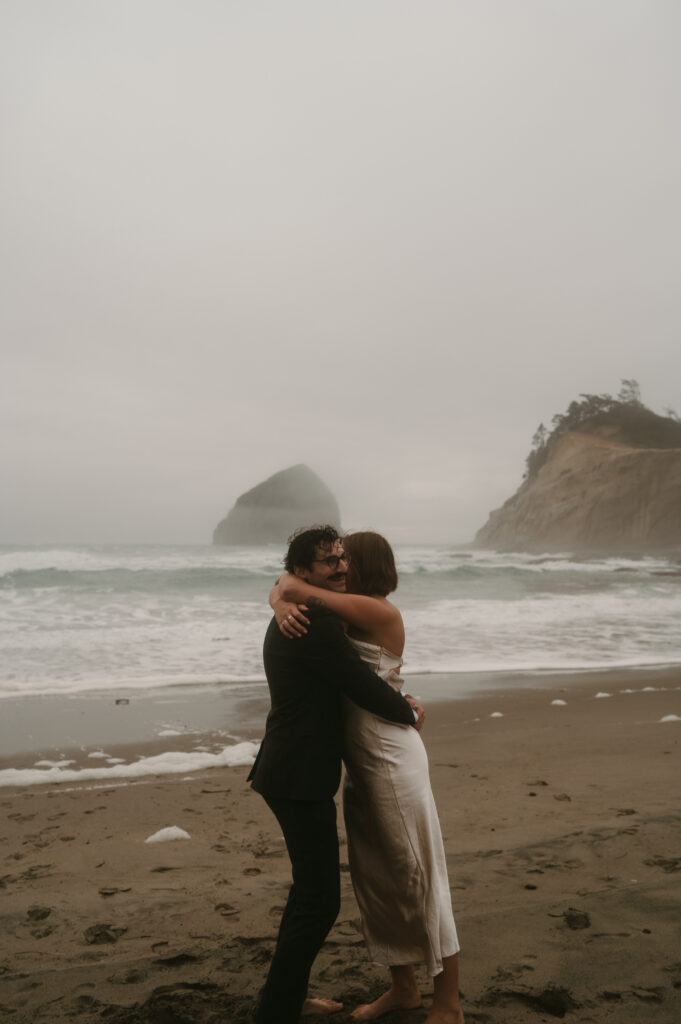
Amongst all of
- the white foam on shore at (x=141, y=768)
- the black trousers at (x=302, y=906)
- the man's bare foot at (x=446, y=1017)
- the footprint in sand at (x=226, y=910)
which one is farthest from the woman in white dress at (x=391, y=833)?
the white foam on shore at (x=141, y=768)

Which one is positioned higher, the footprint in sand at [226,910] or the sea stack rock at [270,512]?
the sea stack rock at [270,512]

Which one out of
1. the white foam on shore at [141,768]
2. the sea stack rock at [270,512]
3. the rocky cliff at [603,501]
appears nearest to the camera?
the white foam on shore at [141,768]

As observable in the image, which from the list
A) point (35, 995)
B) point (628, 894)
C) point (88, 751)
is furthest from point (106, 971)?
point (88, 751)

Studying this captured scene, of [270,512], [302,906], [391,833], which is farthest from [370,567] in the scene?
[270,512]

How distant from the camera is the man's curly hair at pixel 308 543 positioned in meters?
2.62

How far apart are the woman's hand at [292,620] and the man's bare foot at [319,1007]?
1.34m

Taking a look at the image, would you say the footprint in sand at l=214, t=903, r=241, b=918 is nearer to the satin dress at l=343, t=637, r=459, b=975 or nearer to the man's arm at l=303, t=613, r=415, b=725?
the satin dress at l=343, t=637, r=459, b=975

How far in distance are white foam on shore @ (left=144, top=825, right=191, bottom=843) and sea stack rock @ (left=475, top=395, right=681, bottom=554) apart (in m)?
45.9

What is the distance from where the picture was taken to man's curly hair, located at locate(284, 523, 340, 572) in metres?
2.62

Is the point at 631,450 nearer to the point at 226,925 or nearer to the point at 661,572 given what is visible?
the point at 661,572

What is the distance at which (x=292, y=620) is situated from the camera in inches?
94.6

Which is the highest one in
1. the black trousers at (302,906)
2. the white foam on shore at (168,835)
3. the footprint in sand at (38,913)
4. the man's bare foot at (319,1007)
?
the black trousers at (302,906)

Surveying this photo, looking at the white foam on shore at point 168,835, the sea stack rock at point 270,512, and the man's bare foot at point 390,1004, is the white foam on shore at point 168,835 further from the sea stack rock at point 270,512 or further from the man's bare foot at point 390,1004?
the sea stack rock at point 270,512

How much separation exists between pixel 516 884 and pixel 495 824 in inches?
36.9
